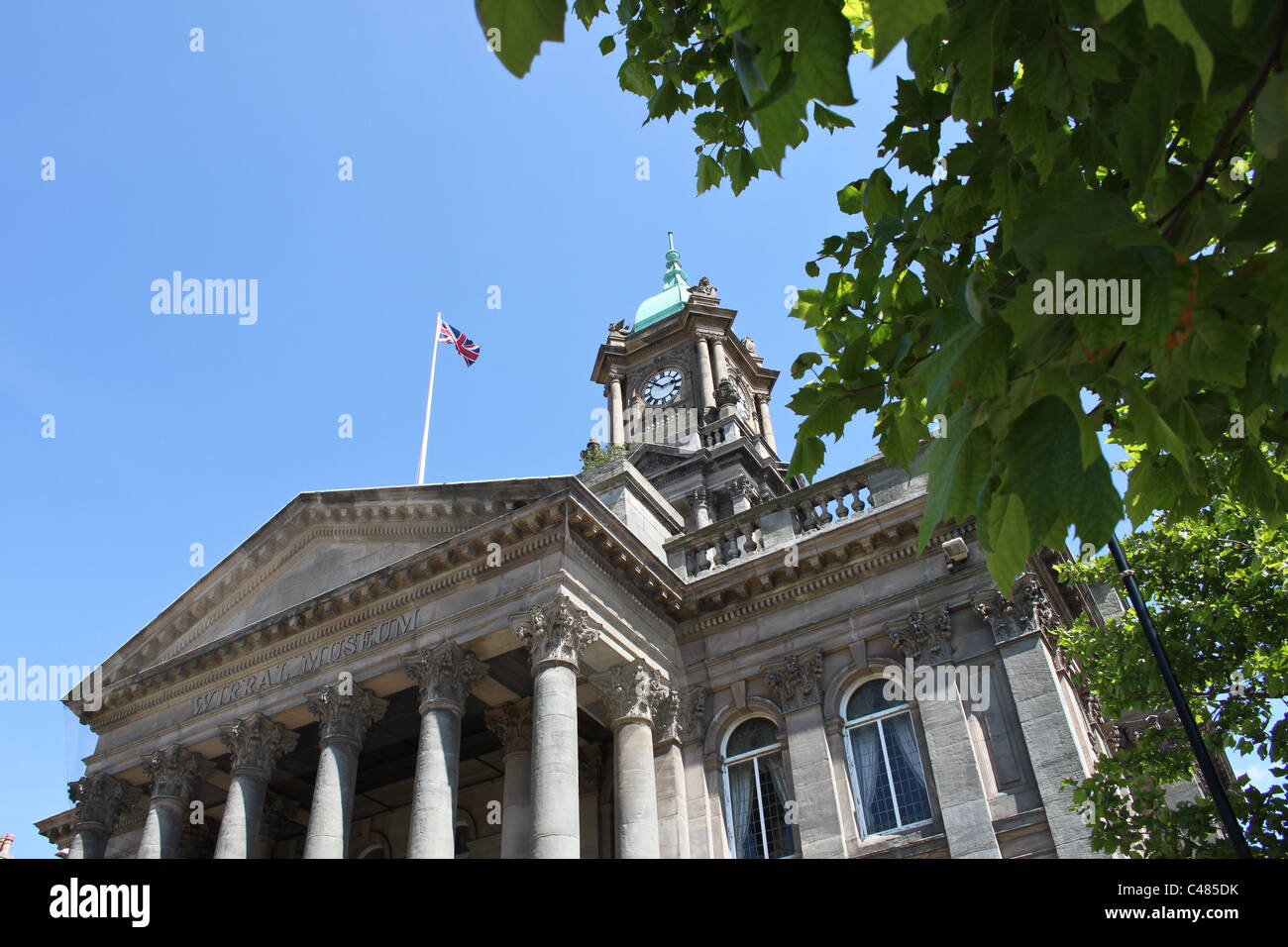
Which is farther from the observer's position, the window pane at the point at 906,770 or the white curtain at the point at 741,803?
the white curtain at the point at 741,803

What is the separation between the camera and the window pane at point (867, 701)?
18.7m

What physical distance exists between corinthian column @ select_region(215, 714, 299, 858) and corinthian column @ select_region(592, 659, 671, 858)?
7.47 metres

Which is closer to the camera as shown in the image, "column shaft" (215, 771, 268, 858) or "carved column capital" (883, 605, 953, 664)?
"carved column capital" (883, 605, 953, 664)

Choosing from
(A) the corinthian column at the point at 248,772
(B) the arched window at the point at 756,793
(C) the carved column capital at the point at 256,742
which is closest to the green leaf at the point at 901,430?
(B) the arched window at the point at 756,793

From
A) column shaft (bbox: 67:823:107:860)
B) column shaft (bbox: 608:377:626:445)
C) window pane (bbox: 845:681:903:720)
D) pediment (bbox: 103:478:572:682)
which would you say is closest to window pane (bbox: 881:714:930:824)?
window pane (bbox: 845:681:903:720)

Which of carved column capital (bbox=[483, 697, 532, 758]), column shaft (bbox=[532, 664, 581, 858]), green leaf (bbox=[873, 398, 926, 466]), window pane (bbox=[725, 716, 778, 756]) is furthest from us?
carved column capital (bbox=[483, 697, 532, 758])

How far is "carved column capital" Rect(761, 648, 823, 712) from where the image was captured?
19.0 m

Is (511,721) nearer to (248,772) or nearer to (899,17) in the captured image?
(248,772)

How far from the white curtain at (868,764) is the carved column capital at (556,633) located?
224 inches

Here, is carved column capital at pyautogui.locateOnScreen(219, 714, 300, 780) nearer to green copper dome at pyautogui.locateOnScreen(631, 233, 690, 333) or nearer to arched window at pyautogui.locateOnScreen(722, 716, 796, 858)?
arched window at pyautogui.locateOnScreen(722, 716, 796, 858)

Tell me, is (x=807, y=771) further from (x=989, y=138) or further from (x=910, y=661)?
(x=989, y=138)

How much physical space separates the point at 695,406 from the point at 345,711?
26.9 m

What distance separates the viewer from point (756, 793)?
19.0m

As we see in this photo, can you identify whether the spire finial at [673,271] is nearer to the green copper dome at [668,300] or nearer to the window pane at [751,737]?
the green copper dome at [668,300]
